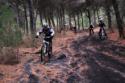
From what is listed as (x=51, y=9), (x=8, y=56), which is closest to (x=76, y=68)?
(x=8, y=56)

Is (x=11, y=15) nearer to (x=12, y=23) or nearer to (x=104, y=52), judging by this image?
(x=12, y=23)

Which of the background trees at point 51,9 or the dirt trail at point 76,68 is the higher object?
the background trees at point 51,9

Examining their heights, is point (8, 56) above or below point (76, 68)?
above

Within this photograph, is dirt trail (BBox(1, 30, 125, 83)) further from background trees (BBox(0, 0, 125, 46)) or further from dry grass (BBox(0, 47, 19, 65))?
background trees (BBox(0, 0, 125, 46))

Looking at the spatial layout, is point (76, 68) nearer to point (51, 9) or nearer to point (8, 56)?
point (8, 56)

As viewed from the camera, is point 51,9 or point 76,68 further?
point 51,9

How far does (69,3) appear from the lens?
5347 centimetres

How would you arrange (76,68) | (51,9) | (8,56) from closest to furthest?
(76,68), (8,56), (51,9)

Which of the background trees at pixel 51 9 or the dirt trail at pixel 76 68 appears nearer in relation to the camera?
the dirt trail at pixel 76 68

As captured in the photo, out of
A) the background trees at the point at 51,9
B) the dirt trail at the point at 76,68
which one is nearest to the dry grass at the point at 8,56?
the dirt trail at the point at 76,68

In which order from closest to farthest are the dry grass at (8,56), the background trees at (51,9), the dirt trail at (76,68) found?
1. the dirt trail at (76,68)
2. the dry grass at (8,56)
3. the background trees at (51,9)

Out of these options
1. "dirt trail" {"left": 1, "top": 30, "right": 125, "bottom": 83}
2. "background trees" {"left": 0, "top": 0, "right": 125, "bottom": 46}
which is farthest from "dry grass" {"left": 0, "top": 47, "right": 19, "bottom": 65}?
"background trees" {"left": 0, "top": 0, "right": 125, "bottom": 46}

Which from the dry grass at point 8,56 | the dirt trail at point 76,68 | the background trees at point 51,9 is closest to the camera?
the dirt trail at point 76,68

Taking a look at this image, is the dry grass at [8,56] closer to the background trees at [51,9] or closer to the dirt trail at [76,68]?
the dirt trail at [76,68]
